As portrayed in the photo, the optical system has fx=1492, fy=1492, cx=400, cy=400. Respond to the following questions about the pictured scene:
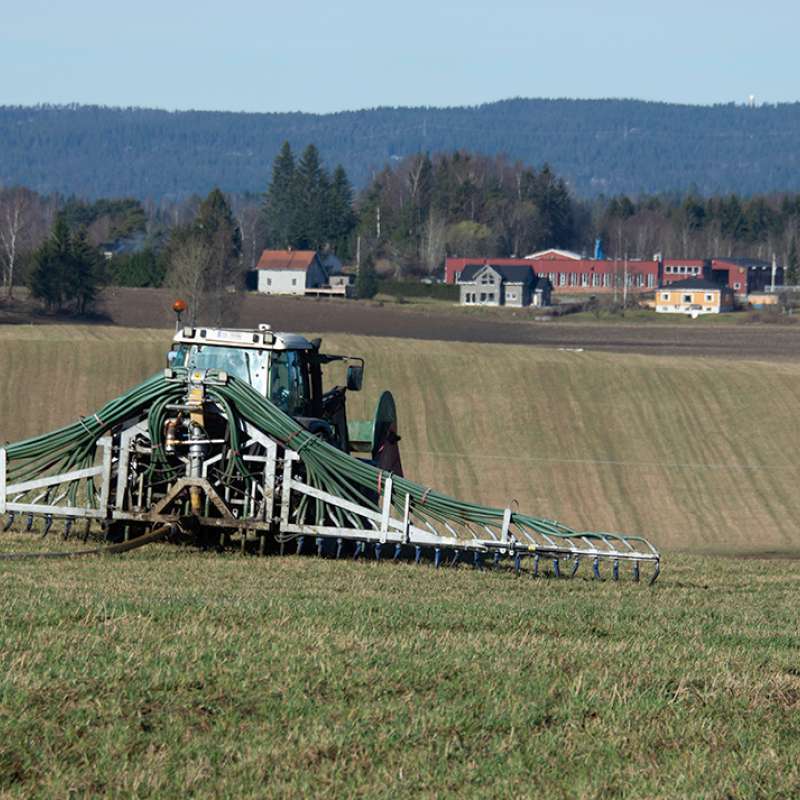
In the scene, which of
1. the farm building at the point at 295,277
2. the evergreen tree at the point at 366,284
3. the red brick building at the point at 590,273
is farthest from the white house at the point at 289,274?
the red brick building at the point at 590,273

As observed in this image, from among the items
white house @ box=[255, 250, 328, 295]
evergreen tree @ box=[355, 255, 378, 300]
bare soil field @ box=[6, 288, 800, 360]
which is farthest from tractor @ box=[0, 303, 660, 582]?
white house @ box=[255, 250, 328, 295]

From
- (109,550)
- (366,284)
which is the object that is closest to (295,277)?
(366,284)

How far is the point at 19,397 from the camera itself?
144 ft

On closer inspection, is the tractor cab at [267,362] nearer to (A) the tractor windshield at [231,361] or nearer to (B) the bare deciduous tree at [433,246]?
(A) the tractor windshield at [231,361]

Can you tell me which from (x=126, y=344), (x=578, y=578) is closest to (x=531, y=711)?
(x=578, y=578)

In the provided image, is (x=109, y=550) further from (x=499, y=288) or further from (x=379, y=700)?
(x=499, y=288)

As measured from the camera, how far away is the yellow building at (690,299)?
12256 centimetres

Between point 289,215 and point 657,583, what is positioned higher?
point 289,215

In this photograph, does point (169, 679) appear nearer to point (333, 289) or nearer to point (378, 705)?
point (378, 705)

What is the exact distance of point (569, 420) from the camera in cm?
4388

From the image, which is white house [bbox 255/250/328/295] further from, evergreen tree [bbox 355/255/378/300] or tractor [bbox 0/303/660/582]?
tractor [bbox 0/303/660/582]

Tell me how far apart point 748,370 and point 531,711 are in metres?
44.3

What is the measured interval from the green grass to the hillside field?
1946cm

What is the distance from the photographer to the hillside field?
116ft
